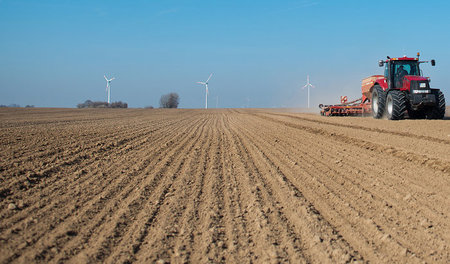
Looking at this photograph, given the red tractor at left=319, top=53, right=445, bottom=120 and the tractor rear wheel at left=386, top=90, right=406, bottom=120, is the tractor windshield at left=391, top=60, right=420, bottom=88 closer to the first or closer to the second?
the red tractor at left=319, top=53, right=445, bottom=120

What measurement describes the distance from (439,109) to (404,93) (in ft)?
5.18

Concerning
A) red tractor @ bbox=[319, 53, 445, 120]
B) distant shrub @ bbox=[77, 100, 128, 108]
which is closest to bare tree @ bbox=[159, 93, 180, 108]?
distant shrub @ bbox=[77, 100, 128, 108]

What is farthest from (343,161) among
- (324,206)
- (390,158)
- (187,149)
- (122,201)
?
(122,201)

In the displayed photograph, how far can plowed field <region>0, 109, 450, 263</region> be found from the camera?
296cm

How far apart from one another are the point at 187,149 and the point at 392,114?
984 cm

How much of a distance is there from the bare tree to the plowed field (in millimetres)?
80541

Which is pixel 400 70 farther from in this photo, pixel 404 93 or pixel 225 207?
pixel 225 207

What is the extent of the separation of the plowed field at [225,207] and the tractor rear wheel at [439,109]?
863 cm

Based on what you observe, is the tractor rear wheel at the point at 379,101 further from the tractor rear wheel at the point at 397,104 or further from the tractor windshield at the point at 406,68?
the tractor rear wheel at the point at 397,104

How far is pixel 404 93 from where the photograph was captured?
15.1 meters

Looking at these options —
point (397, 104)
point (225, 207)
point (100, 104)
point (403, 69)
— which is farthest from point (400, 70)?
point (100, 104)

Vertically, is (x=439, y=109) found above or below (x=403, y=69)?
below

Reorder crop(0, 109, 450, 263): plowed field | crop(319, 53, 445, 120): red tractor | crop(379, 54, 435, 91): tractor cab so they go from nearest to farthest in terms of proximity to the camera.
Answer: crop(0, 109, 450, 263): plowed field
crop(319, 53, 445, 120): red tractor
crop(379, 54, 435, 91): tractor cab

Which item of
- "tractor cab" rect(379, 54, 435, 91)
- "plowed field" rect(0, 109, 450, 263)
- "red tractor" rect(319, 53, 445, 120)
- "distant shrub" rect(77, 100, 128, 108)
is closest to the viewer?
"plowed field" rect(0, 109, 450, 263)
